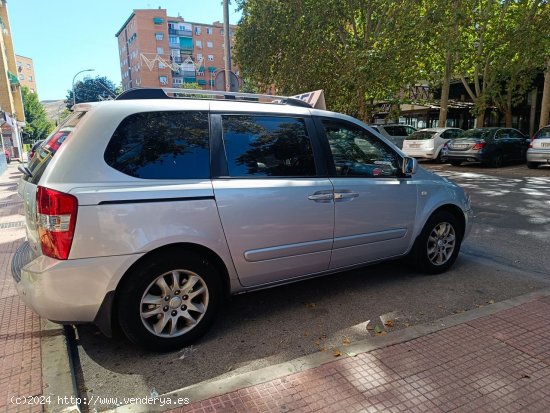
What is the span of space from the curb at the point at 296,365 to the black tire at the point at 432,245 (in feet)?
2.91

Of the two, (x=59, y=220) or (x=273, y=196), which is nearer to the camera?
(x=59, y=220)

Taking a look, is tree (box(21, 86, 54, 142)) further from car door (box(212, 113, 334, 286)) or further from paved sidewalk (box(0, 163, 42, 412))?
car door (box(212, 113, 334, 286))

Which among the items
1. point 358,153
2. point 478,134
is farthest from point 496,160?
point 358,153

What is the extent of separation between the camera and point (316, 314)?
3582 millimetres

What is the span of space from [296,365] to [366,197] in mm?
1695

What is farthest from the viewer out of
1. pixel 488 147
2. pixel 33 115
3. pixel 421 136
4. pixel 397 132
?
pixel 33 115

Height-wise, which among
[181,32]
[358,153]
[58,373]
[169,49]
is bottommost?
[58,373]

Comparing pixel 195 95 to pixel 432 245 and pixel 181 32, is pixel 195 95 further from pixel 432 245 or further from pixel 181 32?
pixel 181 32

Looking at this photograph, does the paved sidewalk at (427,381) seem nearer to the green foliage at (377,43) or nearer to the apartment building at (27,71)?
the green foliage at (377,43)

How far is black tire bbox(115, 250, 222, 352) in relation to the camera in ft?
9.07

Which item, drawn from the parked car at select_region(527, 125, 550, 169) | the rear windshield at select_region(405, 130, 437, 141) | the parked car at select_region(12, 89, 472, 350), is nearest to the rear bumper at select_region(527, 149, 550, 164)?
the parked car at select_region(527, 125, 550, 169)

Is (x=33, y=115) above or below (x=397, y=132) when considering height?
above

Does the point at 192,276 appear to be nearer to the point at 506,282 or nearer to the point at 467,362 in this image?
the point at 467,362

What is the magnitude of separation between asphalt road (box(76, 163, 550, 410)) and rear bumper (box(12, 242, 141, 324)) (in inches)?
18.1
